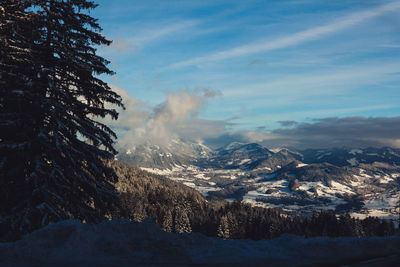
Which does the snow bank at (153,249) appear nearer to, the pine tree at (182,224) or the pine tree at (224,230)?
the pine tree at (224,230)

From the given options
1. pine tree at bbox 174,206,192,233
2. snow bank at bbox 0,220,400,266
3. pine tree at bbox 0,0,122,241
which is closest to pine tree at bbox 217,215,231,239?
pine tree at bbox 174,206,192,233

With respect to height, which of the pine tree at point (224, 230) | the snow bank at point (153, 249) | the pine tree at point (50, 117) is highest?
the pine tree at point (50, 117)

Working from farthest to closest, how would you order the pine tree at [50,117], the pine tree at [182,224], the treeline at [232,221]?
the pine tree at [182,224] < the treeline at [232,221] < the pine tree at [50,117]

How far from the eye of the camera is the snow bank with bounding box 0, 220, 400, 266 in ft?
18.4

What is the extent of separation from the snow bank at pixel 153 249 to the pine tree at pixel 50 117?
532 centimetres

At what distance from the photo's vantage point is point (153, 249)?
614cm

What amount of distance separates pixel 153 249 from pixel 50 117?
350 inches

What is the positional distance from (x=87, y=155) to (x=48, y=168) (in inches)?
77.2

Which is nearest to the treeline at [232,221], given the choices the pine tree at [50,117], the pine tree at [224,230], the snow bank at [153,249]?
the pine tree at [224,230]

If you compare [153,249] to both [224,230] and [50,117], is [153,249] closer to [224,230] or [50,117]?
[50,117]

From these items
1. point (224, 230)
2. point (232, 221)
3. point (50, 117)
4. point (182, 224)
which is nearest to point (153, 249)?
point (50, 117)

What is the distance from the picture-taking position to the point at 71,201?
12492mm

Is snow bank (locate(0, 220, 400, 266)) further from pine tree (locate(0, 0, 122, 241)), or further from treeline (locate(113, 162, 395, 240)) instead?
treeline (locate(113, 162, 395, 240))

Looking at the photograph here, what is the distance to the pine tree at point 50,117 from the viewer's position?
1105 cm
